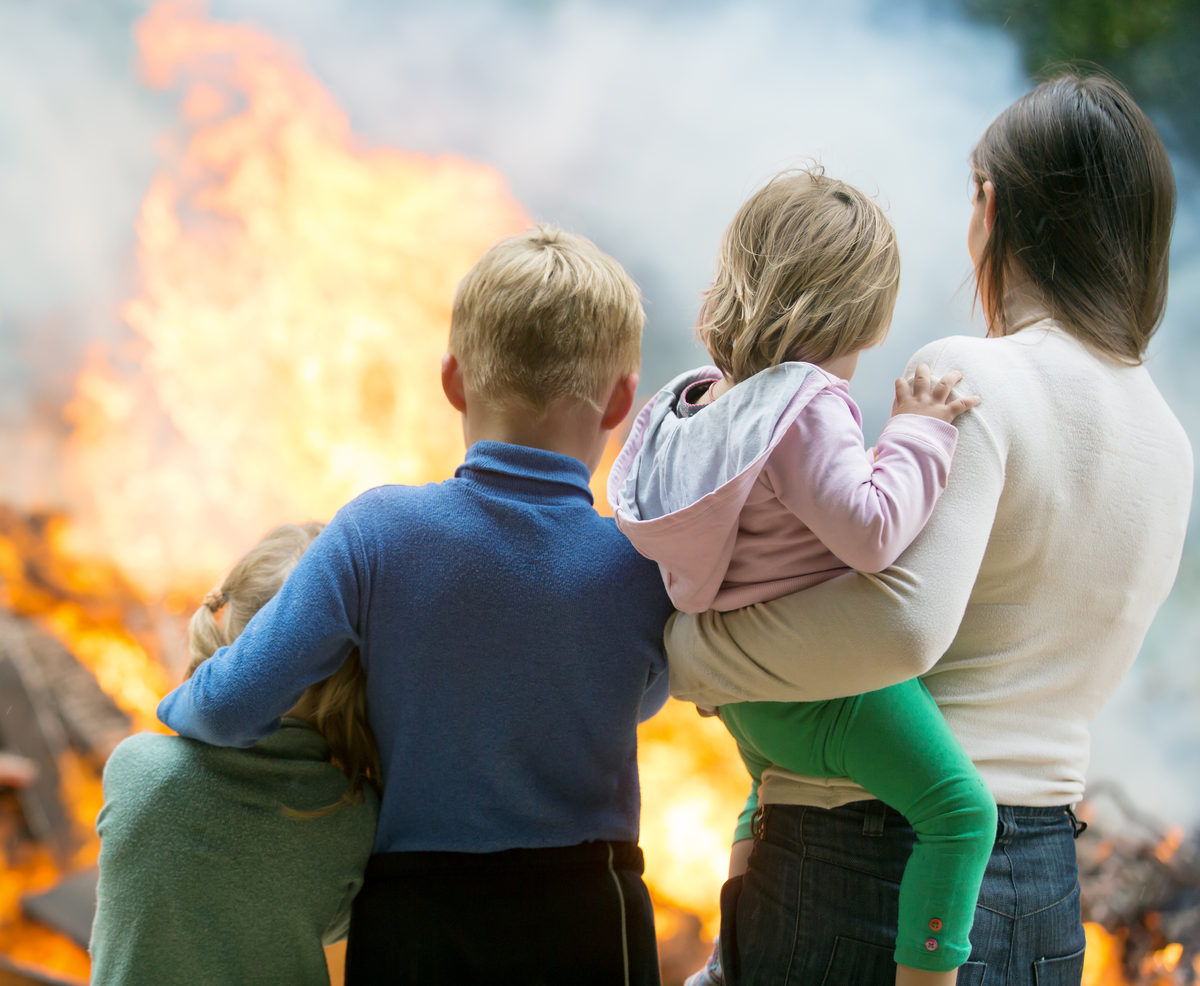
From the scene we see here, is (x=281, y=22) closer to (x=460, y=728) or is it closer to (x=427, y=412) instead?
(x=427, y=412)

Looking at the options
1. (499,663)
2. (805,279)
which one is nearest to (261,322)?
(499,663)

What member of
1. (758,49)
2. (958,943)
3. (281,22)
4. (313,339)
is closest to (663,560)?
(958,943)

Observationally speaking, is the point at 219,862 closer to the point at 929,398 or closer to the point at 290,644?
the point at 290,644

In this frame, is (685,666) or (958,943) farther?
(685,666)

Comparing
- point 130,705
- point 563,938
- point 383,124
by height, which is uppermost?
point 383,124

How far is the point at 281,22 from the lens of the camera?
2104mm

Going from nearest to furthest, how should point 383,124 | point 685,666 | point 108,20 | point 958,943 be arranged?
point 958,943 → point 685,666 → point 383,124 → point 108,20

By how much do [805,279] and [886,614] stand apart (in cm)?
31

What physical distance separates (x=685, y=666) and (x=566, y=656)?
4.7 inches

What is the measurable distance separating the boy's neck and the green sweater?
403 millimetres

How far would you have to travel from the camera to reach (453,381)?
1.03 m

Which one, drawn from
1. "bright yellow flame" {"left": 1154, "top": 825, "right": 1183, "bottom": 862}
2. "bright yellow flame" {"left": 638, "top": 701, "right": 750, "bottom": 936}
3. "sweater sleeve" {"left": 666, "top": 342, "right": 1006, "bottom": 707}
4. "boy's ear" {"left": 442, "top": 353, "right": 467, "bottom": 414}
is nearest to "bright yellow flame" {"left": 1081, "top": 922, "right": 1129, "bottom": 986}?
"bright yellow flame" {"left": 1154, "top": 825, "right": 1183, "bottom": 862}

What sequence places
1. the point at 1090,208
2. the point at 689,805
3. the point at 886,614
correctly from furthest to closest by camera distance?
the point at 689,805, the point at 1090,208, the point at 886,614

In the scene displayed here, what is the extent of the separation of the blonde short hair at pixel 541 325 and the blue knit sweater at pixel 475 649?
0.07 meters
